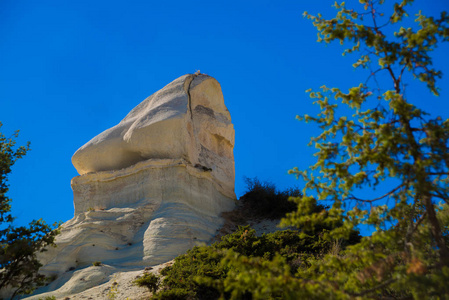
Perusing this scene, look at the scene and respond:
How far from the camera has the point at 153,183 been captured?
1834 centimetres

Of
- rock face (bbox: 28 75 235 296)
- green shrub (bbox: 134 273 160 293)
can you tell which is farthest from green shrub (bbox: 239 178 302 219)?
green shrub (bbox: 134 273 160 293)

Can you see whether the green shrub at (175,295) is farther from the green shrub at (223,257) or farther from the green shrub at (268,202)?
the green shrub at (268,202)

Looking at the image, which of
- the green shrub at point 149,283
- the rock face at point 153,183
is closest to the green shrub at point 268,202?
the rock face at point 153,183

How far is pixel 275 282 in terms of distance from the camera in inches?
201

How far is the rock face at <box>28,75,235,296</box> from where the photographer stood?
15055 millimetres

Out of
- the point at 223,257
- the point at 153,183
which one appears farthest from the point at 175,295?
the point at 153,183

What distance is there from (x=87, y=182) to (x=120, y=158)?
1758mm

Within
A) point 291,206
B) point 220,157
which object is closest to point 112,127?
point 220,157

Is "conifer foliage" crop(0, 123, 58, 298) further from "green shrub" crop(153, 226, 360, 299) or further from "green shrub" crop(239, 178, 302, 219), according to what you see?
"green shrub" crop(239, 178, 302, 219)

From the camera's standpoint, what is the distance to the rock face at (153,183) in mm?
15055

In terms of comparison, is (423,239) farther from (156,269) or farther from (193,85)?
(193,85)

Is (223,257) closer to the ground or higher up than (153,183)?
closer to the ground

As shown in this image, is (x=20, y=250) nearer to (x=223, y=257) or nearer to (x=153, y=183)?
(x=223, y=257)

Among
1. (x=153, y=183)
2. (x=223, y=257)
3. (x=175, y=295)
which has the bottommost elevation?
(x=175, y=295)
